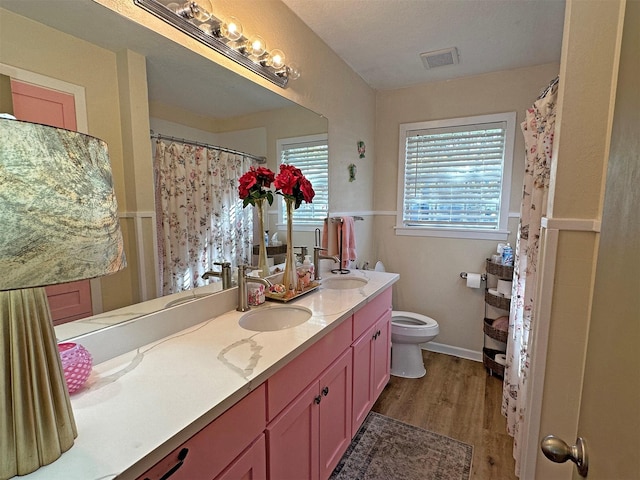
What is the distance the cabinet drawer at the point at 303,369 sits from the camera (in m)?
1.01

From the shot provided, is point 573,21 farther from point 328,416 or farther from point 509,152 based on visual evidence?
Result: point 328,416

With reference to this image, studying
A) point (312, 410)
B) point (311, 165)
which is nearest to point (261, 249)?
point (311, 165)

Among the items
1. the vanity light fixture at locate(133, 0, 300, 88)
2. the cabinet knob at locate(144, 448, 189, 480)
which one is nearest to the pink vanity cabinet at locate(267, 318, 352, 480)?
the cabinet knob at locate(144, 448, 189, 480)

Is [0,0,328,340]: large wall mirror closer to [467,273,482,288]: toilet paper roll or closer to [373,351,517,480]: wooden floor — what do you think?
[373,351,517,480]: wooden floor

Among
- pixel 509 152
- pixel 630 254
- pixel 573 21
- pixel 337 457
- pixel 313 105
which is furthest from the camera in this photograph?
pixel 509 152

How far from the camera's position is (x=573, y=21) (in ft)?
3.76

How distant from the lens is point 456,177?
2.78 meters

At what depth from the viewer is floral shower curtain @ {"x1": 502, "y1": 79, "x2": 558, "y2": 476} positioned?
1511mm

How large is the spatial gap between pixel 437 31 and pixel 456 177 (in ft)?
3.96

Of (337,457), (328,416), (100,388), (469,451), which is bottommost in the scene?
(469,451)

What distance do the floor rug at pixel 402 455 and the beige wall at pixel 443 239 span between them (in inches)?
48.7

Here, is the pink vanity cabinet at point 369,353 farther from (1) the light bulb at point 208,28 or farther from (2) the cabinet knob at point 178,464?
(1) the light bulb at point 208,28

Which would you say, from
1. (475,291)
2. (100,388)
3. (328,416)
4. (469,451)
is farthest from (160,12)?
(475,291)

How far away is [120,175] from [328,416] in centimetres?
129
